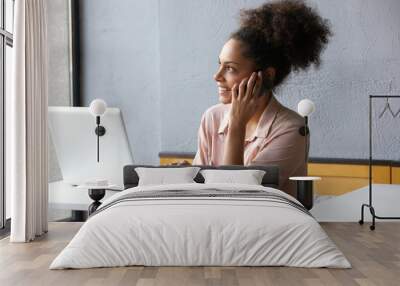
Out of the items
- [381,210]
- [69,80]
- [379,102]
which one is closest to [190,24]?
[69,80]

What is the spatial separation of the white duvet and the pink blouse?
244 cm

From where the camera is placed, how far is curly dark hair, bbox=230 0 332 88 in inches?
285

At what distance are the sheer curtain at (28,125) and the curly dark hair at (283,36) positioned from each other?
2190 millimetres

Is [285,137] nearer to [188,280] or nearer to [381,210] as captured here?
[381,210]

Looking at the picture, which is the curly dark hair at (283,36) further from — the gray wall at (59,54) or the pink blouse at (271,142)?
the gray wall at (59,54)

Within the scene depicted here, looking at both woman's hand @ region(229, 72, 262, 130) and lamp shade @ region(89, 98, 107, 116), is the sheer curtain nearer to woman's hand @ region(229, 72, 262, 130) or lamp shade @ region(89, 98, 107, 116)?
lamp shade @ region(89, 98, 107, 116)

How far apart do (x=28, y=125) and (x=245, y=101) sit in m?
2.36

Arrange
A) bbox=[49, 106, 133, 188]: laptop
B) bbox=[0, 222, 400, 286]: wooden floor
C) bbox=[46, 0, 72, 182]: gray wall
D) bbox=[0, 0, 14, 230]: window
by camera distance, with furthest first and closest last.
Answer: bbox=[46, 0, 72, 182]: gray wall, bbox=[49, 106, 133, 188]: laptop, bbox=[0, 0, 14, 230]: window, bbox=[0, 222, 400, 286]: wooden floor

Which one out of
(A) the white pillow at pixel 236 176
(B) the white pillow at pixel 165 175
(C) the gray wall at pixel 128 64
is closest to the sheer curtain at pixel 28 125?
(B) the white pillow at pixel 165 175

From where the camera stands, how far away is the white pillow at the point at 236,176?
6.75 metres

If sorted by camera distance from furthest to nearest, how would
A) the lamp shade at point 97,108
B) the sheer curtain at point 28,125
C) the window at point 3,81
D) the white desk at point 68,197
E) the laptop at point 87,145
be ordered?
the white desk at point 68,197, the lamp shade at point 97,108, the laptop at point 87,145, the window at point 3,81, the sheer curtain at point 28,125

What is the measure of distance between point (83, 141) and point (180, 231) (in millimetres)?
2578

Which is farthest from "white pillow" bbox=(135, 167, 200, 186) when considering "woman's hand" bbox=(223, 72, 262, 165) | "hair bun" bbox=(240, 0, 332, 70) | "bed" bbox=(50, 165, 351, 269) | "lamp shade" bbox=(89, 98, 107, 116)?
"bed" bbox=(50, 165, 351, 269)

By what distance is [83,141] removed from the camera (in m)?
7.05
